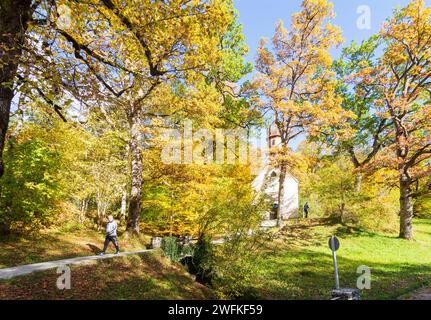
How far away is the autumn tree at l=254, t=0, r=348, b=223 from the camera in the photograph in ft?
68.5

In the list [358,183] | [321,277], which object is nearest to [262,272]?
[321,277]

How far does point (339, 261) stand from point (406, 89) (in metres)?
15.6

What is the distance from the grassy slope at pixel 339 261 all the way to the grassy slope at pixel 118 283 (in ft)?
9.83

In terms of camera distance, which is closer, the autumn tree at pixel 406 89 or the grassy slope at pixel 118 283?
the grassy slope at pixel 118 283

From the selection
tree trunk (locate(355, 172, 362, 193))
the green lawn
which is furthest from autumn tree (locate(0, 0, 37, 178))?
tree trunk (locate(355, 172, 362, 193))

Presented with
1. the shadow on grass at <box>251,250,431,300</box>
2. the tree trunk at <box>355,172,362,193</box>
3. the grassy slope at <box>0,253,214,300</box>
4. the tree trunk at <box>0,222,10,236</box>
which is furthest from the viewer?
the tree trunk at <box>355,172,362,193</box>

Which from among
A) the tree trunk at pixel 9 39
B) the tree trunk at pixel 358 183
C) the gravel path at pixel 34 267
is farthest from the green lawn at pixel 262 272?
the tree trunk at pixel 358 183

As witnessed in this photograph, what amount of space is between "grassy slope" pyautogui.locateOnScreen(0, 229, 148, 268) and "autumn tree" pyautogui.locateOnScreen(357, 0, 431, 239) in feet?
62.8

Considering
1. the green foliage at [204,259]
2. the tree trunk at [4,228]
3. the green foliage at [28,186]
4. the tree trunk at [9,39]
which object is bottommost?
the green foliage at [204,259]

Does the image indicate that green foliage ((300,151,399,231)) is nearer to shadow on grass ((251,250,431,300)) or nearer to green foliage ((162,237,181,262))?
shadow on grass ((251,250,431,300))

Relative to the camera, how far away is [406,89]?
860 inches

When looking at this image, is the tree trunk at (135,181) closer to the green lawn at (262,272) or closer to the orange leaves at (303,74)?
the green lawn at (262,272)

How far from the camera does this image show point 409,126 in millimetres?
20578

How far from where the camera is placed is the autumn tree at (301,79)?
20875 mm
